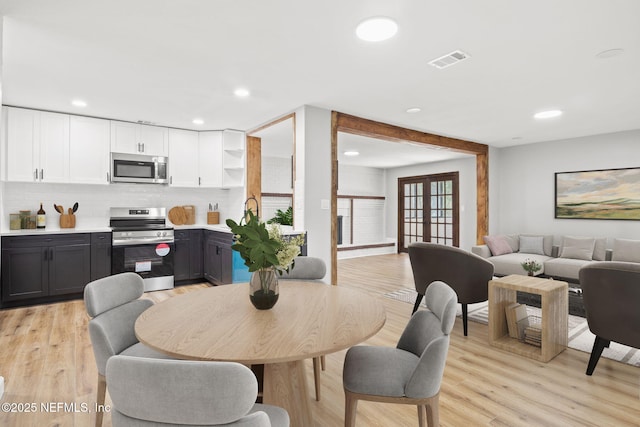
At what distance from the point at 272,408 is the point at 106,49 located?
2948 millimetres

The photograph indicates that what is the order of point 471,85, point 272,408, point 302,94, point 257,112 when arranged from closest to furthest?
point 272,408 → point 471,85 → point 302,94 → point 257,112

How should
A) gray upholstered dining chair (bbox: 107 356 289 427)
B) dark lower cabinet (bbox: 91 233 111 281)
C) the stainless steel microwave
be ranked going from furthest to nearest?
the stainless steel microwave
dark lower cabinet (bbox: 91 233 111 281)
gray upholstered dining chair (bbox: 107 356 289 427)

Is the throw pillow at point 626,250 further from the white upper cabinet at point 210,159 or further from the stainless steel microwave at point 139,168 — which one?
the stainless steel microwave at point 139,168

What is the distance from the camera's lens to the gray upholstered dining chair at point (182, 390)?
87cm

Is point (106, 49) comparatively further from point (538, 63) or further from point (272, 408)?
point (538, 63)

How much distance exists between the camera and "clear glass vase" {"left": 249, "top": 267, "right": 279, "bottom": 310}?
A: 5.63 ft

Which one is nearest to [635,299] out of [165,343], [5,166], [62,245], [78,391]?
[165,343]

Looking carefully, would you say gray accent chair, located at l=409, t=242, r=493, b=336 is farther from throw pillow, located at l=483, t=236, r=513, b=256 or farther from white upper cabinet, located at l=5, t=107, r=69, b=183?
white upper cabinet, located at l=5, t=107, r=69, b=183

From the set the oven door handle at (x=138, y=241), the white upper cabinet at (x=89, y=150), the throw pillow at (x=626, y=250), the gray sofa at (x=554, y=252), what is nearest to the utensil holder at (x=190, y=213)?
the oven door handle at (x=138, y=241)

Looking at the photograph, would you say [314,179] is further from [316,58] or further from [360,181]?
[360,181]

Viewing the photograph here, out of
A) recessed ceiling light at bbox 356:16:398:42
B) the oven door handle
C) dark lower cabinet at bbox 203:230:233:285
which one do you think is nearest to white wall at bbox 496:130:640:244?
dark lower cabinet at bbox 203:230:233:285

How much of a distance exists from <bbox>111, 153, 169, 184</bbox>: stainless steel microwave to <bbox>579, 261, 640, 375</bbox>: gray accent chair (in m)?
5.18

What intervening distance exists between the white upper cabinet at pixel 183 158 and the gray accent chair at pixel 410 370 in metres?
4.52

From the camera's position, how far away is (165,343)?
1.28 metres
